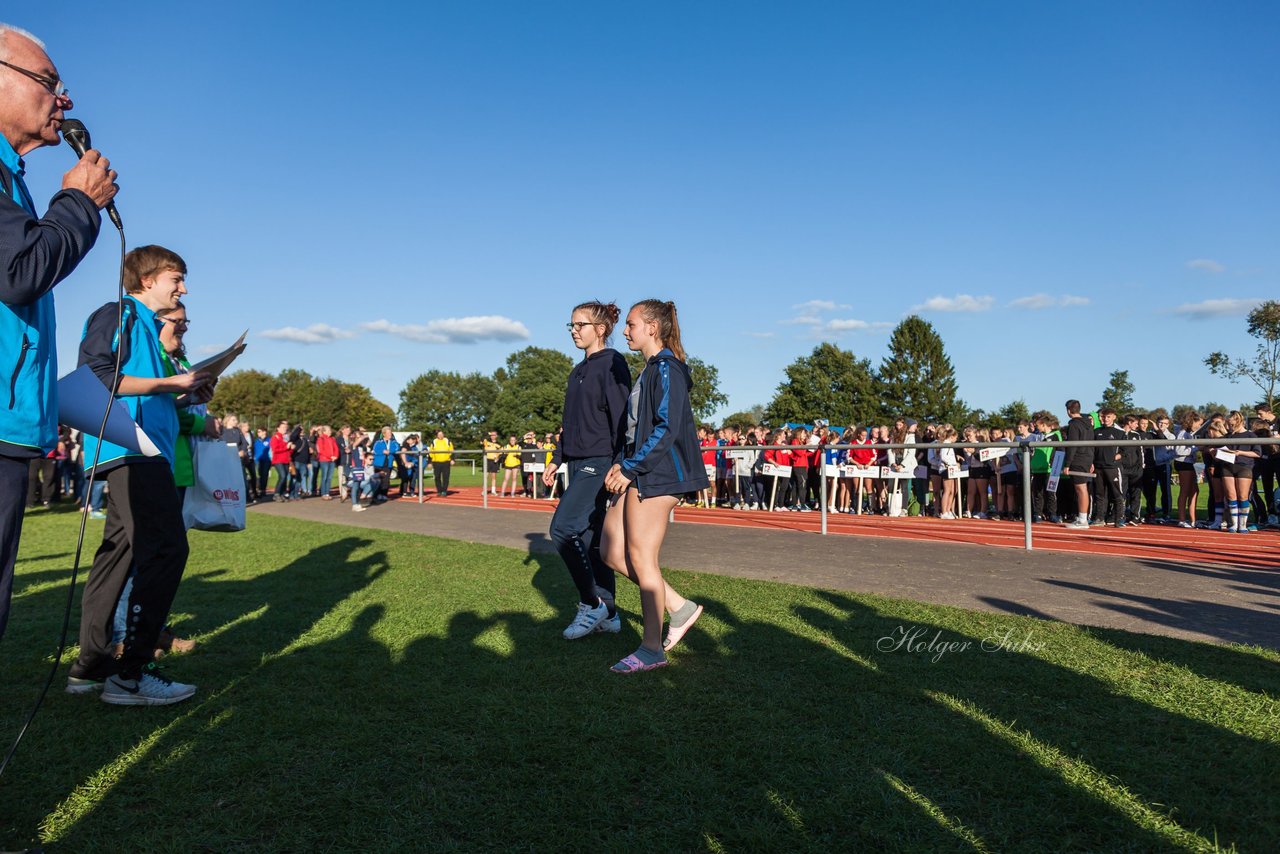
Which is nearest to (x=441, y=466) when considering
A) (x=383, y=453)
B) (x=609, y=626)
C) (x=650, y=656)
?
(x=383, y=453)

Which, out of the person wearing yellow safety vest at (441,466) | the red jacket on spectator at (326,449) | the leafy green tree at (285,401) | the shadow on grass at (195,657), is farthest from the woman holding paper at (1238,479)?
the leafy green tree at (285,401)

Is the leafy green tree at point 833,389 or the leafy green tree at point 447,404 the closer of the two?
the leafy green tree at point 833,389

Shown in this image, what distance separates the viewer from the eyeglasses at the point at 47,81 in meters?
2.53

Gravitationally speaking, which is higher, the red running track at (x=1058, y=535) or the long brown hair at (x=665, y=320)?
the long brown hair at (x=665, y=320)

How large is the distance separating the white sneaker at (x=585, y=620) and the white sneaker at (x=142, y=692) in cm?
210

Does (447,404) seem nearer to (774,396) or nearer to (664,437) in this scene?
(774,396)

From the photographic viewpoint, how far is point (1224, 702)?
3705 millimetres

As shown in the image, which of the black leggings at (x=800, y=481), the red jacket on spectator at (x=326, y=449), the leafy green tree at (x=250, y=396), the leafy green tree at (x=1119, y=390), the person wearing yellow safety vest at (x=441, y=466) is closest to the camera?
the black leggings at (x=800, y=481)

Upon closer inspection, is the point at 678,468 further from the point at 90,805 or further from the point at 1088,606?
the point at 1088,606

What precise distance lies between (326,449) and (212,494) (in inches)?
724

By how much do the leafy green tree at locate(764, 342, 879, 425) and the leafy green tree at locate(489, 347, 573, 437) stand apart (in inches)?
913

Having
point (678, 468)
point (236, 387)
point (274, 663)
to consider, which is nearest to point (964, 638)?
point (678, 468)

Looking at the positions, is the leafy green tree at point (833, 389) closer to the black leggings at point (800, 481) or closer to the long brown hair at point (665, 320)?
the black leggings at point (800, 481)

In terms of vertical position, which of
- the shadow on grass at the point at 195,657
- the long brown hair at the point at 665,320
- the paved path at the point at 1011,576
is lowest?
the shadow on grass at the point at 195,657
